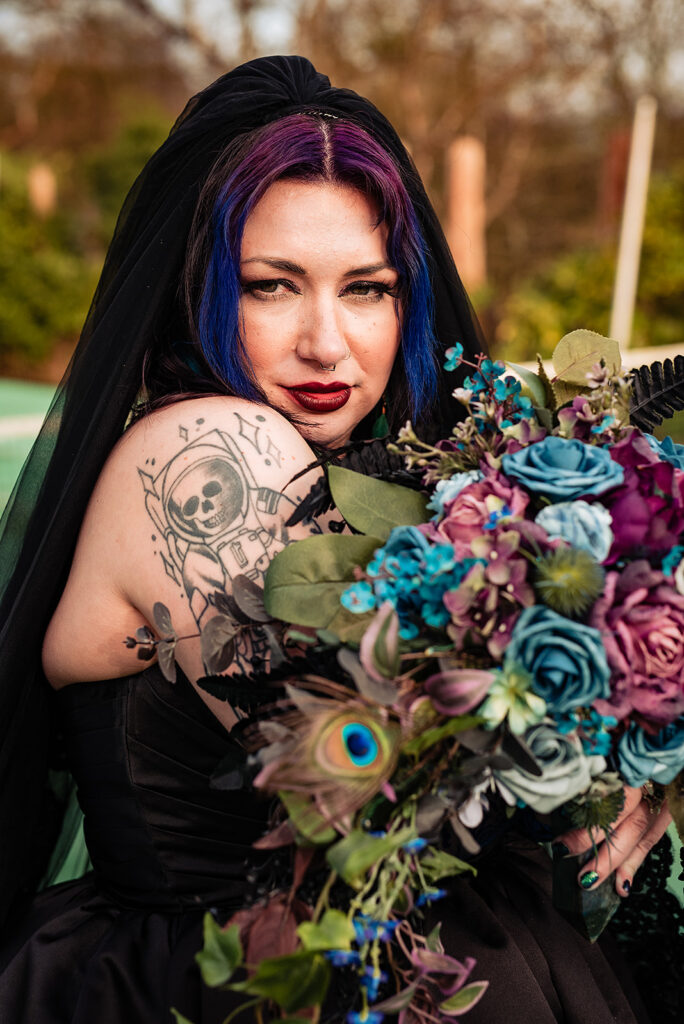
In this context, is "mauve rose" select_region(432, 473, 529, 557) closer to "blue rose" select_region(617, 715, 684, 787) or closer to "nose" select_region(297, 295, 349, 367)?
"blue rose" select_region(617, 715, 684, 787)

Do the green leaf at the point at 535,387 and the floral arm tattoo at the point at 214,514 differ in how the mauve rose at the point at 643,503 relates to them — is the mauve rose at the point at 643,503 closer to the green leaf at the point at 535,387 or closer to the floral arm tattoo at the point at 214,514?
the green leaf at the point at 535,387

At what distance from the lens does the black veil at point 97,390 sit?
1.77 metres

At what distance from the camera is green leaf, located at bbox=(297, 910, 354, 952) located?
1.05 meters

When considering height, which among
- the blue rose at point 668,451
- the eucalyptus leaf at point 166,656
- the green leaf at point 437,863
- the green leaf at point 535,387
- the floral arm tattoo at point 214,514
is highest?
the green leaf at point 535,387

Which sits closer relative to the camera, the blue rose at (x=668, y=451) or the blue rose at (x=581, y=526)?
the blue rose at (x=581, y=526)

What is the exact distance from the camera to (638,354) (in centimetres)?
445

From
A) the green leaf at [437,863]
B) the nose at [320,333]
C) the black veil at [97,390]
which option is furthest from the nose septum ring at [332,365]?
the green leaf at [437,863]

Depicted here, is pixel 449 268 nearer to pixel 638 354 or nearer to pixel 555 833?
pixel 555 833

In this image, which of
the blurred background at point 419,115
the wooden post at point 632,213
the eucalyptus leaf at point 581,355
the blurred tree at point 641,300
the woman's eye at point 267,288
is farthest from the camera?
the blurred background at point 419,115

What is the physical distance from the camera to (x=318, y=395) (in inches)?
77.1

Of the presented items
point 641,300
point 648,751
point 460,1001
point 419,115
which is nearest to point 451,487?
point 648,751

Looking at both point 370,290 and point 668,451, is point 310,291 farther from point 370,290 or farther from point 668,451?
point 668,451

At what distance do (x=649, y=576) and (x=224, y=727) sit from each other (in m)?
0.77

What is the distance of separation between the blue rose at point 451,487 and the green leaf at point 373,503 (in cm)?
10
